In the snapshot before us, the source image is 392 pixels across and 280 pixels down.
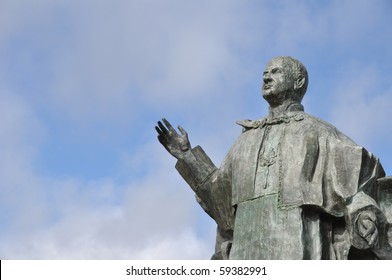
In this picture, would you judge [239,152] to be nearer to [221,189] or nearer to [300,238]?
[221,189]

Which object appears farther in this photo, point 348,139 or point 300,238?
point 348,139

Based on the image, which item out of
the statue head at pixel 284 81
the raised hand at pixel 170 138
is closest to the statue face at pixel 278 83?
the statue head at pixel 284 81

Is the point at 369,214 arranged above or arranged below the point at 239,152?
below

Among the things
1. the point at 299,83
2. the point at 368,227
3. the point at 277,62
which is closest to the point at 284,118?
the point at 299,83

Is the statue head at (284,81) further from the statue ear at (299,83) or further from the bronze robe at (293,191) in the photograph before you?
the bronze robe at (293,191)

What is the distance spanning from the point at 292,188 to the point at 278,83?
2001 millimetres

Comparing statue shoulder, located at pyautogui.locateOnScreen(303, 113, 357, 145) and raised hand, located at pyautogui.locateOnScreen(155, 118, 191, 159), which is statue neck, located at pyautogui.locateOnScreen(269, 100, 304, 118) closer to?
statue shoulder, located at pyautogui.locateOnScreen(303, 113, 357, 145)

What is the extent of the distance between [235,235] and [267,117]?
214 cm

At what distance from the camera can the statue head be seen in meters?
18.6

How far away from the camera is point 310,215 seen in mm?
17406

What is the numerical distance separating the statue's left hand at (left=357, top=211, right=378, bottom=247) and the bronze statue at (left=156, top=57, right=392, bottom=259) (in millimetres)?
15

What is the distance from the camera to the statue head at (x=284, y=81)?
18.6m

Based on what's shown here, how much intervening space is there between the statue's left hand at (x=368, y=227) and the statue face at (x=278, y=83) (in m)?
2.61

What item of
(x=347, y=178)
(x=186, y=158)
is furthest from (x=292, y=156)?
(x=186, y=158)
